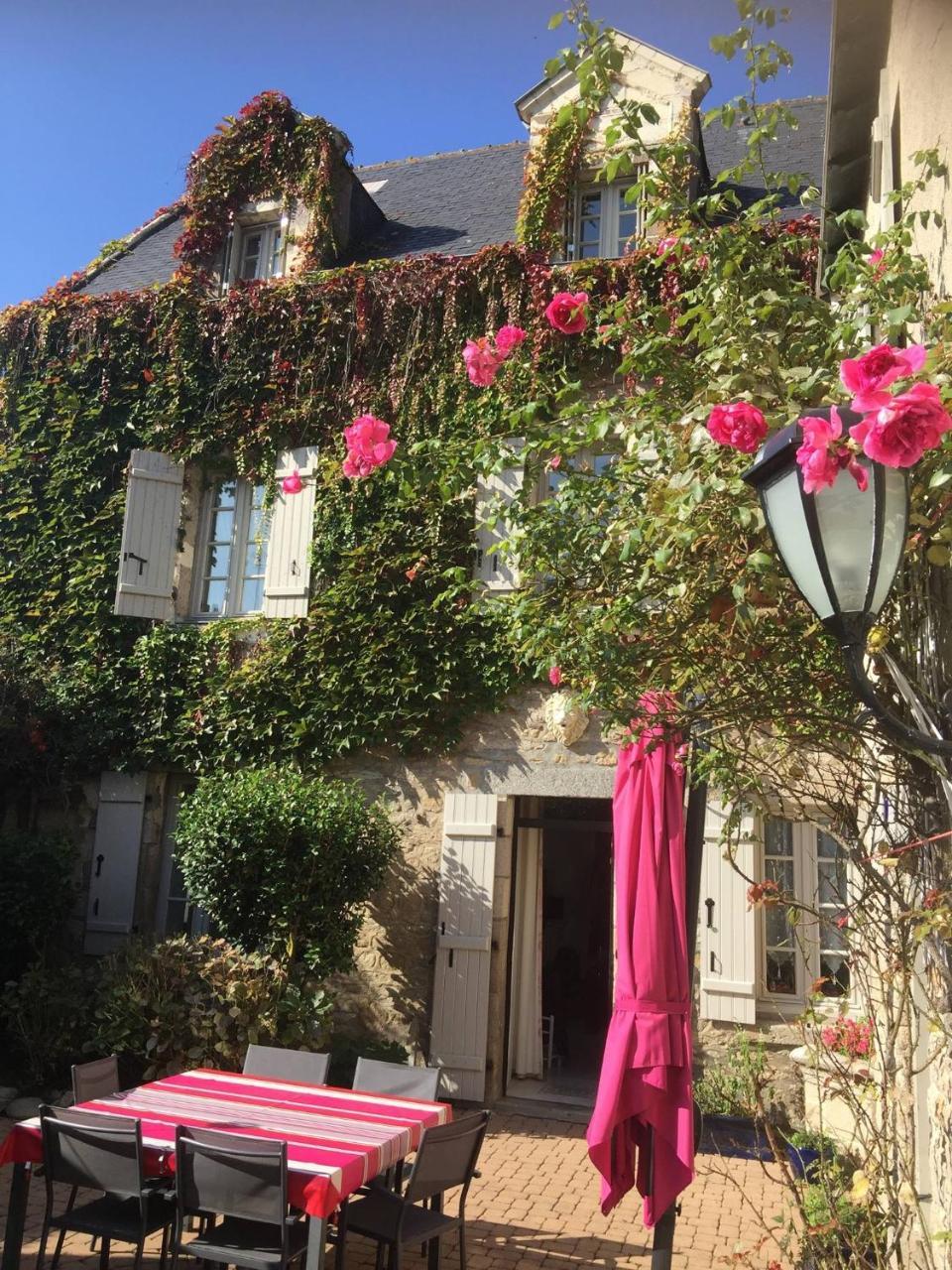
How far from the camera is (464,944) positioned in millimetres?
7020

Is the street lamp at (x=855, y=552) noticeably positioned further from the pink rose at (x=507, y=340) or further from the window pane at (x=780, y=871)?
the window pane at (x=780, y=871)

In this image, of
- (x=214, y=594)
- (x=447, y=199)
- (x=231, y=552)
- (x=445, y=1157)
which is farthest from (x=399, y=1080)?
(x=447, y=199)

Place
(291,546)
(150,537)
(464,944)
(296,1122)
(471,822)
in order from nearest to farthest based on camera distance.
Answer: (296,1122), (464,944), (471,822), (291,546), (150,537)

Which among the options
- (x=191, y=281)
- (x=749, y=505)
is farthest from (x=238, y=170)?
(x=749, y=505)

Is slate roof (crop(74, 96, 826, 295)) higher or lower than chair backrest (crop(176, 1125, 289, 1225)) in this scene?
higher

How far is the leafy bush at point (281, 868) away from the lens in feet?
21.5

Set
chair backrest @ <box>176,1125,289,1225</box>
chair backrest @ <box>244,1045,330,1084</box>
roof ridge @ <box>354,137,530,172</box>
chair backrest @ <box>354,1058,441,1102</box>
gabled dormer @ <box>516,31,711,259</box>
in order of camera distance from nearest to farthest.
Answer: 1. chair backrest @ <box>176,1125,289,1225</box>
2. chair backrest @ <box>354,1058,441,1102</box>
3. chair backrest @ <box>244,1045,330,1084</box>
4. gabled dormer @ <box>516,31,711,259</box>
5. roof ridge @ <box>354,137,530,172</box>

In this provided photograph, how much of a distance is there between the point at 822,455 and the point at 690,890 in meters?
1.97

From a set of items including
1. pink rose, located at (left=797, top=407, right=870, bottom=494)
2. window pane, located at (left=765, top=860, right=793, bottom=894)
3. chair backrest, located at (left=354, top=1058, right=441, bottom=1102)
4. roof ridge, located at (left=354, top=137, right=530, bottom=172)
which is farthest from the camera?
roof ridge, located at (left=354, top=137, right=530, bottom=172)

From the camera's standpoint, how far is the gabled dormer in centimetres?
812

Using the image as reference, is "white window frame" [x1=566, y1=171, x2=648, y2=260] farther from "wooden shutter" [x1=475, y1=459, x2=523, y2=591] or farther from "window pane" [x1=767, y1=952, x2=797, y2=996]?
"window pane" [x1=767, y1=952, x2=797, y2=996]

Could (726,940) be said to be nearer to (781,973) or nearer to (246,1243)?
(781,973)

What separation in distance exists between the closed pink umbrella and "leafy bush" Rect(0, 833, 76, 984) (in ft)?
15.8

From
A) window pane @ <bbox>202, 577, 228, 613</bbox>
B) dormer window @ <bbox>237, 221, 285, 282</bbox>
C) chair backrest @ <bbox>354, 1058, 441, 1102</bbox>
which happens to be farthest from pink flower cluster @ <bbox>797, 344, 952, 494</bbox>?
dormer window @ <bbox>237, 221, 285, 282</bbox>
